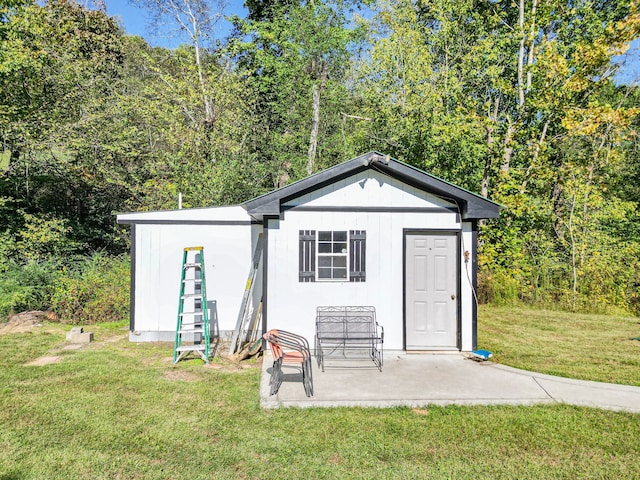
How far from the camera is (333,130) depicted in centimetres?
1872

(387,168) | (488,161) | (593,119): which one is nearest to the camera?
(387,168)

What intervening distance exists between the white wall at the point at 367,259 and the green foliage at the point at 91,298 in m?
5.25

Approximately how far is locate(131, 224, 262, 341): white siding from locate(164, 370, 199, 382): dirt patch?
1904 millimetres

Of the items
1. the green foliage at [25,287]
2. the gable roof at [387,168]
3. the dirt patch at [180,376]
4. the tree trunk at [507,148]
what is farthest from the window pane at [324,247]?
the tree trunk at [507,148]

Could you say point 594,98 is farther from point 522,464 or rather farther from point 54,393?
point 54,393

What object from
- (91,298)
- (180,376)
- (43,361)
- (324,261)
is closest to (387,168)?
(324,261)

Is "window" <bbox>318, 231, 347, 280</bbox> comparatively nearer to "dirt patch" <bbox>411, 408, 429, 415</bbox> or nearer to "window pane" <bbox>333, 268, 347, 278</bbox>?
"window pane" <bbox>333, 268, 347, 278</bbox>

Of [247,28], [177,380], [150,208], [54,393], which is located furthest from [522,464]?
[247,28]

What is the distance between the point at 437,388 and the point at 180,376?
360cm

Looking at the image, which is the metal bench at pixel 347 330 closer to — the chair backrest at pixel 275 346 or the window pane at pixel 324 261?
the window pane at pixel 324 261

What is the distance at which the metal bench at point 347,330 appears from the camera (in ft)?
22.4

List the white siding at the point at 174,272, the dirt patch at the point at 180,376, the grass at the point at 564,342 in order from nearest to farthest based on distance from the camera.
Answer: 1. the dirt patch at the point at 180,376
2. the grass at the point at 564,342
3. the white siding at the point at 174,272

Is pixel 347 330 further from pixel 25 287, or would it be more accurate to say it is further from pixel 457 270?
pixel 25 287

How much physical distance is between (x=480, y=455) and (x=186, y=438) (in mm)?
2830
